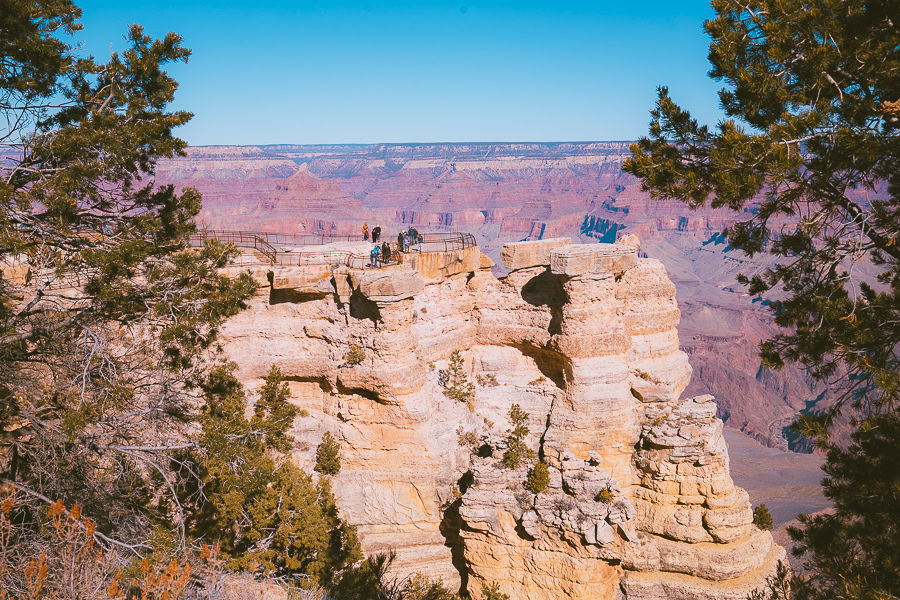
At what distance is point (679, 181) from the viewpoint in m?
9.65

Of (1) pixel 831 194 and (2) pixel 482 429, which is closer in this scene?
(1) pixel 831 194

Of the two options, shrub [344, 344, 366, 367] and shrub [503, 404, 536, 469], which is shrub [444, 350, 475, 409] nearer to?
shrub [503, 404, 536, 469]

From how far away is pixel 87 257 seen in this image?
9055 millimetres

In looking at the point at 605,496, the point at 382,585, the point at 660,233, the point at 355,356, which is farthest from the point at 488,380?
the point at 660,233

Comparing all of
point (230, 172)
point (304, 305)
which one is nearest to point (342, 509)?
point (304, 305)

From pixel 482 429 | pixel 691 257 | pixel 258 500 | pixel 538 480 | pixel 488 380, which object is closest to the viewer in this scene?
pixel 258 500

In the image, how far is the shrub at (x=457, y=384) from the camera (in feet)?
61.5

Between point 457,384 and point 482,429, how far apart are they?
65.2 inches

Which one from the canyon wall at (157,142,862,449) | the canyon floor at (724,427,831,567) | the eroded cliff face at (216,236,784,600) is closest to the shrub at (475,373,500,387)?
the eroded cliff face at (216,236,784,600)

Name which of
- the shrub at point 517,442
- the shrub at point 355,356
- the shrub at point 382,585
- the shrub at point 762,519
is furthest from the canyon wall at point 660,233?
the shrub at point 382,585

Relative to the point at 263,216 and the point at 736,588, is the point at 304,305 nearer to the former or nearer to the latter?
the point at 736,588

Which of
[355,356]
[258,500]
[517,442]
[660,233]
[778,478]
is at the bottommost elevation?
[778,478]

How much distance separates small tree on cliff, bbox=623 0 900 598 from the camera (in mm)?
8062

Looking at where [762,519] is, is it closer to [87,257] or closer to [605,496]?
[605,496]
